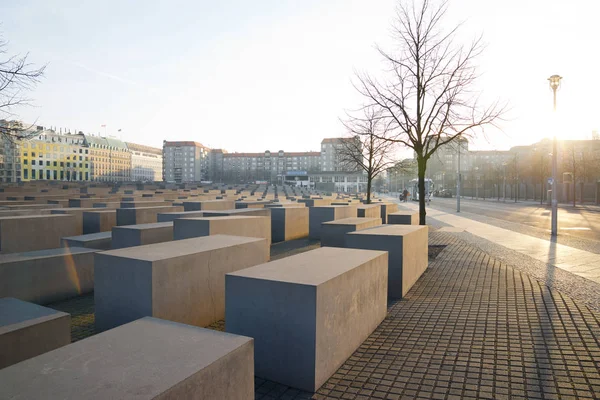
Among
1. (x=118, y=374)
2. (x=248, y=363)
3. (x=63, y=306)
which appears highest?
(x=118, y=374)

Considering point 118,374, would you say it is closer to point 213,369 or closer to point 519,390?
point 213,369

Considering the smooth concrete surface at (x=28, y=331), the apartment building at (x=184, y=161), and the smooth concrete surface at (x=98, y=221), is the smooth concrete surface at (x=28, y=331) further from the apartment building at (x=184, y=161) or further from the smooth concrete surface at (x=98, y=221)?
the apartment building at (x=184, y=161)

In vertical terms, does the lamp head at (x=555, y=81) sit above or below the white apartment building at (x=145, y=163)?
below

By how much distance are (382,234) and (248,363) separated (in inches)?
198

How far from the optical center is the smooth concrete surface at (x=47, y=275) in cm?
629

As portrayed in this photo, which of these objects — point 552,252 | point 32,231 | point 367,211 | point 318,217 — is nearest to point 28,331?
point 32,231

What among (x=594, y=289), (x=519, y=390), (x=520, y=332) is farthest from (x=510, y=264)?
(x=519, y=390)

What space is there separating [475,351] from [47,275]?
6.88m

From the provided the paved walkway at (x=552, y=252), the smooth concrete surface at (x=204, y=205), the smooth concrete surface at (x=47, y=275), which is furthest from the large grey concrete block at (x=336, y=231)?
the smooth concrete surface at (x=47, y=275)

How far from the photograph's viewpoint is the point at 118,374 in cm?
240

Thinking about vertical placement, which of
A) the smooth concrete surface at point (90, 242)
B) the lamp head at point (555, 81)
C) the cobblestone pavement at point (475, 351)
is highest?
the lamp head at point (555, 81)

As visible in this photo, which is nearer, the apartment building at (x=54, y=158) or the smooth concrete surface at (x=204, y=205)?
the smooth concrete surface at (x=204, y=205)

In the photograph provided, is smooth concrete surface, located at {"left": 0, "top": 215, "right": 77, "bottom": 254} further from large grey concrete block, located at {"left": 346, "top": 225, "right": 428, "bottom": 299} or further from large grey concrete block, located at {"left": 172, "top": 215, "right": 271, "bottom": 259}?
large grey concrete block, located at {"left": 346, "top": 225, "right": 428, "bottom": 299}

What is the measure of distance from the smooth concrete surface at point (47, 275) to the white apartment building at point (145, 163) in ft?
507
